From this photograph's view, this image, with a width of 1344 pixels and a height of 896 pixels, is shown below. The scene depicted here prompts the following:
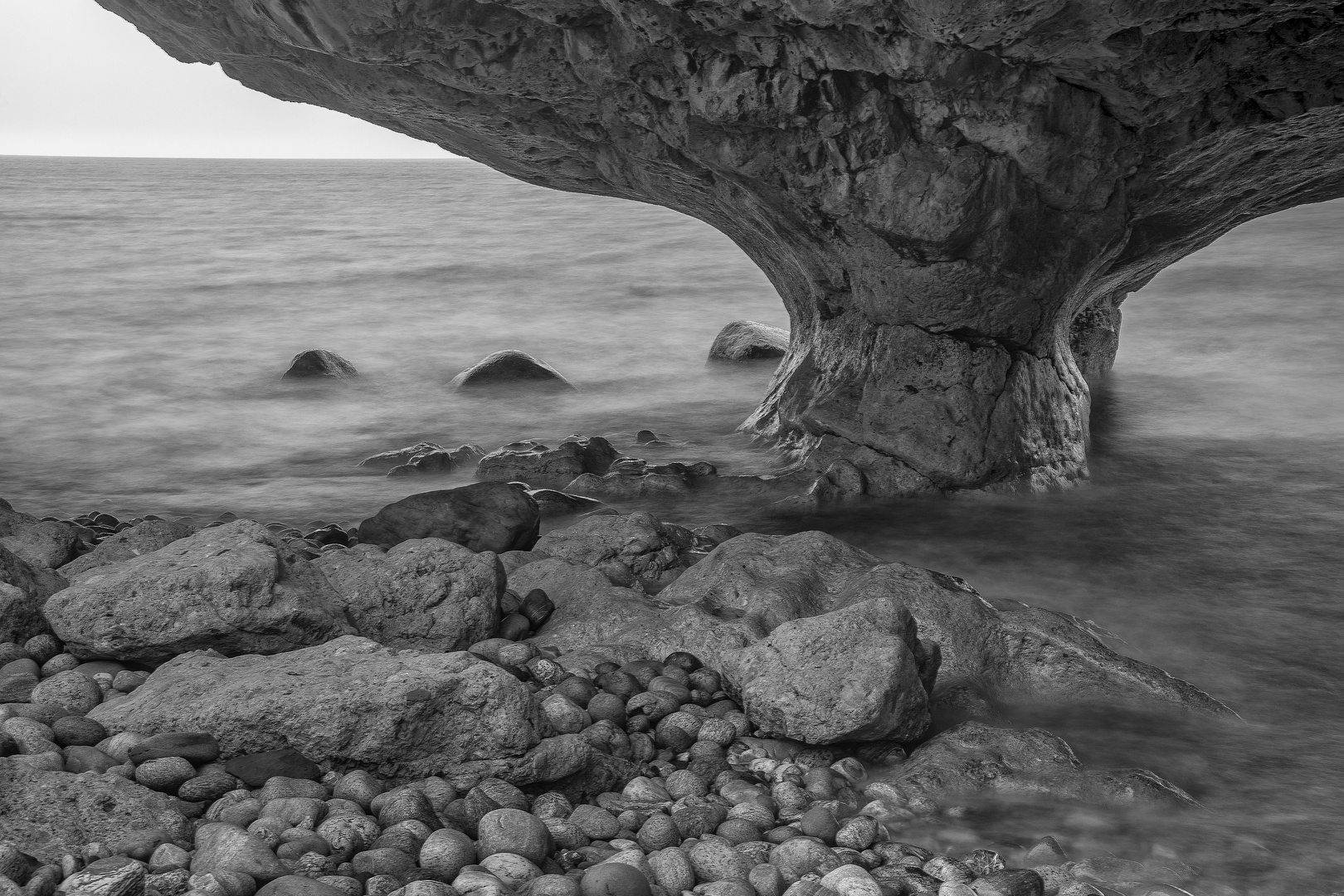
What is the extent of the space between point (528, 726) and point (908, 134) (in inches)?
145

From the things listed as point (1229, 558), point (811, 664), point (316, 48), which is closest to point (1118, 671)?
point (811, 664)

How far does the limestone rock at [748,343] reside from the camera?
36.6 feet

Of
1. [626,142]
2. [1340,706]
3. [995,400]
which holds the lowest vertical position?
[1340,706]

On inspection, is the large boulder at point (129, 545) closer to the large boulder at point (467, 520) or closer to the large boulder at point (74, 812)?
the large boulder at point (467, 520)

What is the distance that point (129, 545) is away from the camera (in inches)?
188

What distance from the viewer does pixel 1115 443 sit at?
7961 millimetres

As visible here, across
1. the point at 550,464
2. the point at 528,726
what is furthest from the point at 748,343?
the point at 528,726

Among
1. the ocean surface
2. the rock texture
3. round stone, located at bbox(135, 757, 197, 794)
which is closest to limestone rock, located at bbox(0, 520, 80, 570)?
the ocean surface

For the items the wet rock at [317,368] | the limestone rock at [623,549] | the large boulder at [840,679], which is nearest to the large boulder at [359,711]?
the large boulder at [840,679]

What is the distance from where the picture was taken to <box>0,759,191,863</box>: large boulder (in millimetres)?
2590

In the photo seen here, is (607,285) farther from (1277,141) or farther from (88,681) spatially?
(88,681)

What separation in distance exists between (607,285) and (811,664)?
14.6 metres

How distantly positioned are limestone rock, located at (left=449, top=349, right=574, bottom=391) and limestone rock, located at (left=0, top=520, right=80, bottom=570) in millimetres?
5416

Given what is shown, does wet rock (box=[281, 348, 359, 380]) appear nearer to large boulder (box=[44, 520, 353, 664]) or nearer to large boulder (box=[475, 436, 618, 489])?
large boulder (box=[475, 436, 618, 489])
